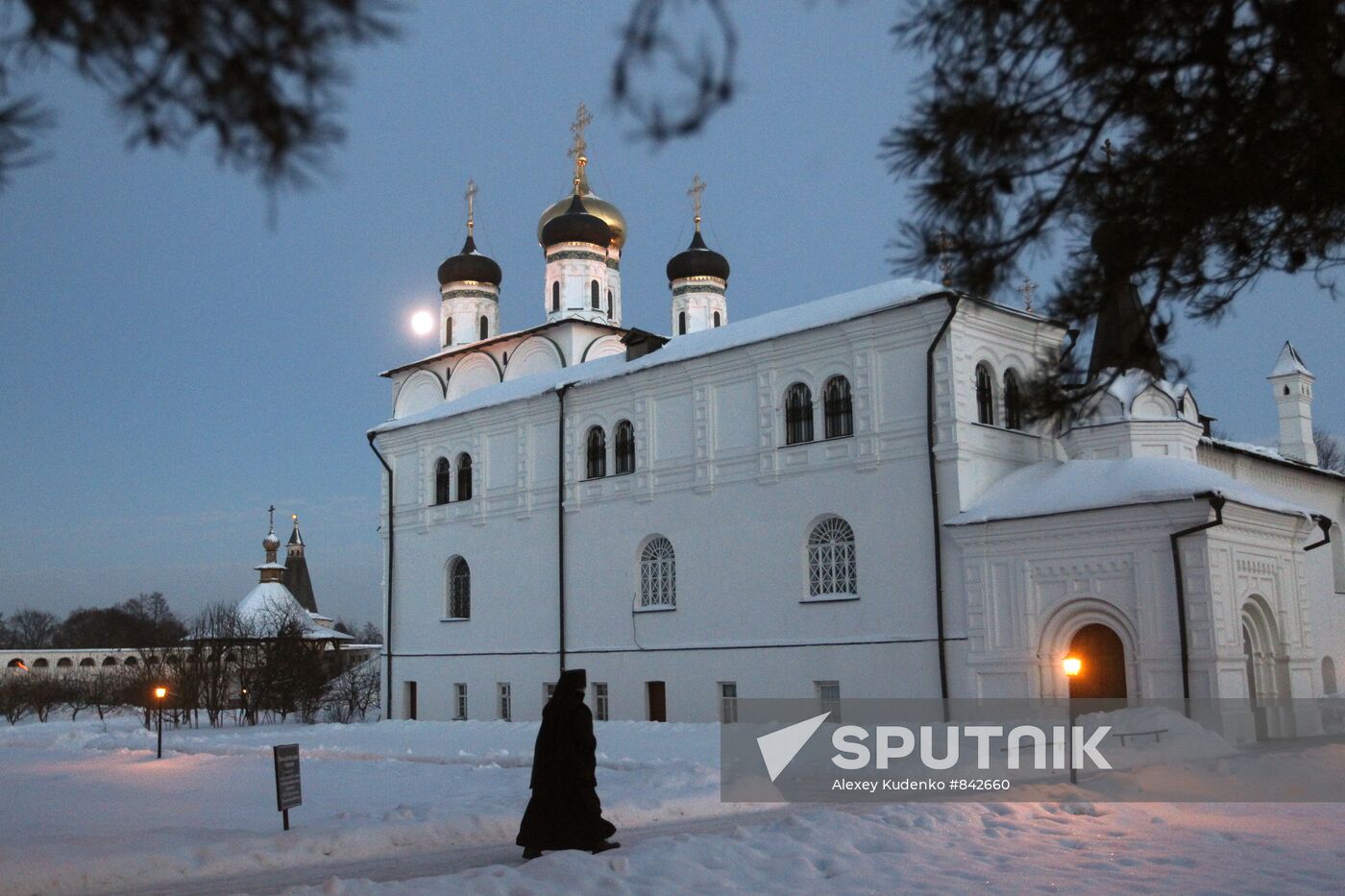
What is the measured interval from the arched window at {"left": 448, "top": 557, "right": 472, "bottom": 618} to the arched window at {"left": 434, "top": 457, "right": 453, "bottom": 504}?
1636 mm

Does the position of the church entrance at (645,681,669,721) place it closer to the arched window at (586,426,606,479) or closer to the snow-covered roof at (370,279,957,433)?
the arched window at (586,426,606,479)

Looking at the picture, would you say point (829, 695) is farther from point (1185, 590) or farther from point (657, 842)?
point (657, 842)

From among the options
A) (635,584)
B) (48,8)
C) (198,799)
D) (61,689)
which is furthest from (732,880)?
(61,689)

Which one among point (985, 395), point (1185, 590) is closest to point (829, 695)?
point (985, 395)

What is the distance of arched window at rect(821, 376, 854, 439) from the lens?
21969mm

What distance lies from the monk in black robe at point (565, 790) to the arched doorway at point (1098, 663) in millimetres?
12139

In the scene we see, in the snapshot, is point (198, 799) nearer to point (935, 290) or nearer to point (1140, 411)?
point (935, 290)

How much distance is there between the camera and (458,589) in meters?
29.4

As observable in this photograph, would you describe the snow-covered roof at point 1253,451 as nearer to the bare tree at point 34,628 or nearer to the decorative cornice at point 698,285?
the decorative cornice at point 698,285

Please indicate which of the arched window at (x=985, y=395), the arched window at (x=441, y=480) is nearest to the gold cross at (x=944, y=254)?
the arched window at (x=985, y=395)

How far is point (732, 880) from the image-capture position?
7.81 m

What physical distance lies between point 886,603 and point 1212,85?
1628 centimetres

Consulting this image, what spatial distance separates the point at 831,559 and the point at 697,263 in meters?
17.7

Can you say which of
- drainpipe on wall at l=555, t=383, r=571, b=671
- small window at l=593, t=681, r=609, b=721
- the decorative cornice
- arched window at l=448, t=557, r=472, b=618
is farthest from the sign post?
the decorative cornice
